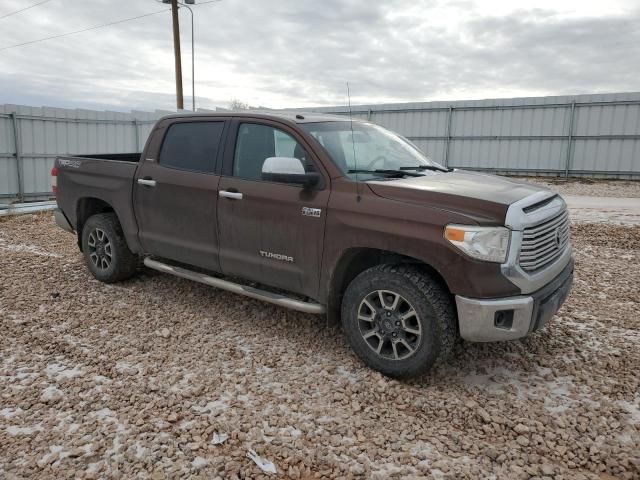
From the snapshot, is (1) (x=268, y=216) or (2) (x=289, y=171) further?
(1) (x=268, y=216)

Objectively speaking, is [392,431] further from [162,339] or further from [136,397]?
[162,339]

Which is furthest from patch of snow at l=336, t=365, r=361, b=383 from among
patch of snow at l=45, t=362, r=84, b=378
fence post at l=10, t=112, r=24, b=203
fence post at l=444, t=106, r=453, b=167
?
fence post at l=444, t=106, r=453, b=167

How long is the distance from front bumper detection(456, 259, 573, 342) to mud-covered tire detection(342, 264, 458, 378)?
142 millimetres

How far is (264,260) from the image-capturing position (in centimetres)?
415

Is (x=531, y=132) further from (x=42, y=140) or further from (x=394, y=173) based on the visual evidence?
(x=394, y=173)

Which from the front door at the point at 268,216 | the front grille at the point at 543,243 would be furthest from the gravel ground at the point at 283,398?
A: the front grille at the point at 543,243

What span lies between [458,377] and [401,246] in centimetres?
110

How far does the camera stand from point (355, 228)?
3.62 meters

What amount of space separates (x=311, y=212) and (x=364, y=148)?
84 cm

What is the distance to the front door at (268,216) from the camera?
3863 mm

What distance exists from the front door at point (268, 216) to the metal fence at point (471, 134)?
11.2m

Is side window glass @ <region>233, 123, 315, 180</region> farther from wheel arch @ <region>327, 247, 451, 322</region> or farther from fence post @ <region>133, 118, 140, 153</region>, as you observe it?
Answer: fence post @ <region>133, 118, 140, 153</region>

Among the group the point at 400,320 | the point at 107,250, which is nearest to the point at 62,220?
the point at 107,250

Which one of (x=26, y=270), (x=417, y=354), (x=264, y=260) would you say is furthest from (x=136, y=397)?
(x=26, y=270)
